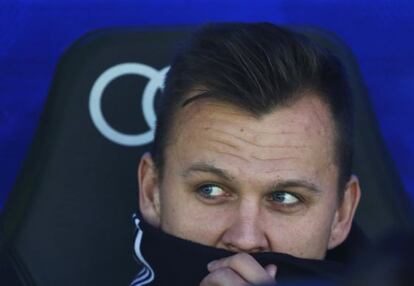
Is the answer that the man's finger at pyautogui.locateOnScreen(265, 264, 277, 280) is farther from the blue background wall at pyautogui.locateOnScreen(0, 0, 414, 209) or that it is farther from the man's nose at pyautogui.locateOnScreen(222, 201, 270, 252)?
the blue background wall at pyautogui.locateOnScreen(0, 0, 414, 209)

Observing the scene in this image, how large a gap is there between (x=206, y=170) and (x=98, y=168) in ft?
1.14

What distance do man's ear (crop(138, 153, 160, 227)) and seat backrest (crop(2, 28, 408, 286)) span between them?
0.12m

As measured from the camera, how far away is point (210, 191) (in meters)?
1.58

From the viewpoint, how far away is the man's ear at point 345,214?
1.68 metres

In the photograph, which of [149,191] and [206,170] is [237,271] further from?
[149,191]

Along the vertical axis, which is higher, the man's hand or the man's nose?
the man's nose

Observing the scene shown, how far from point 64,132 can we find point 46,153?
0.19 ft

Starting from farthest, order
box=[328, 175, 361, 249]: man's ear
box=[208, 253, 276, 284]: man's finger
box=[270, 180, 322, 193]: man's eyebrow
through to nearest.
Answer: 1. box=[328, 175, 361, 249]: man's ear
2. box=[270, 180, 322, 193]: man's eyebrow
3. box=[208, 253, 276, 284]: man's finger

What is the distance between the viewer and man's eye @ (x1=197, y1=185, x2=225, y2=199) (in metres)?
1.57

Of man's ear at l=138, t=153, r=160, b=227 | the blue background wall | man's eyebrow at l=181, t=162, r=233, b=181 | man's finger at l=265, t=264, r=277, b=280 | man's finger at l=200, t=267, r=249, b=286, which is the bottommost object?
man's finger at l=200, t=267, r=249, b=286

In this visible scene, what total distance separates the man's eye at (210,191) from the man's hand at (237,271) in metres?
0.17

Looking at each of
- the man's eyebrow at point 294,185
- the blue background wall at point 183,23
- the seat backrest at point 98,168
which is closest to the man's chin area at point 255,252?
the man's eyebrow at point 294,185

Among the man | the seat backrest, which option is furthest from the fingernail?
the seat backrest

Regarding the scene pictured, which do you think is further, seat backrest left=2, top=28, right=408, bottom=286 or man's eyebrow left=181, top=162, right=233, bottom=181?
seat backrest left=2, top=28, right=408, bottom=286
